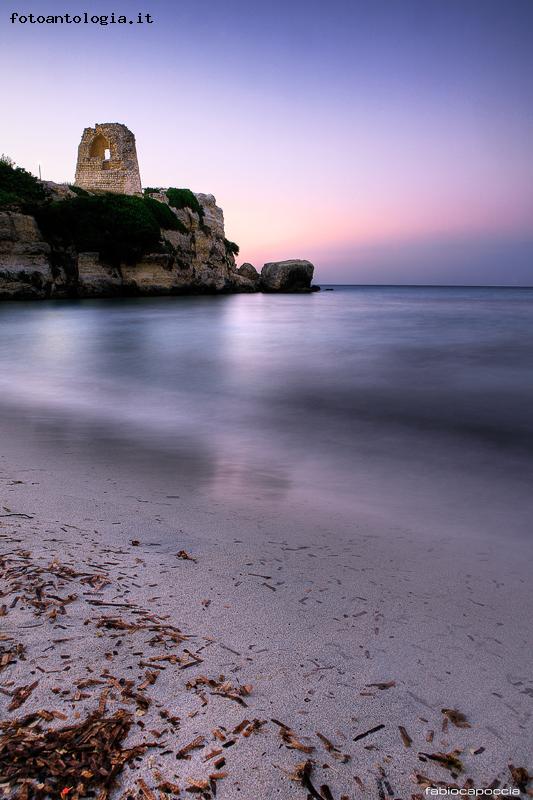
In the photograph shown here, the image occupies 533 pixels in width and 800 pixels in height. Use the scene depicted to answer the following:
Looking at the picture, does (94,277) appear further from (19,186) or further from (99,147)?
(99,147)

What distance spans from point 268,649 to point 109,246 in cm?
2998

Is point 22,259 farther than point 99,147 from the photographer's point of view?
No

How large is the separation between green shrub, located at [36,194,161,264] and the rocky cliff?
5cm

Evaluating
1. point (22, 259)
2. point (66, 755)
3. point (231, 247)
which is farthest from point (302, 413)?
point (231, 247)

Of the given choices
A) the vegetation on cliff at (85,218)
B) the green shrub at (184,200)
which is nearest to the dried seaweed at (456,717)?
the vegetation on cliff at (85,218)

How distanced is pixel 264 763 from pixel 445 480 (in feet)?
10.3

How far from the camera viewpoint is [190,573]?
2379 mm

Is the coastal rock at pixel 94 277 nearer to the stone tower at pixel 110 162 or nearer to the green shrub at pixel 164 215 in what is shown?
the green shrub at pixel 164 215

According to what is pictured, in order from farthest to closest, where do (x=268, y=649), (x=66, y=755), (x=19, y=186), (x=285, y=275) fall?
1. (x=285, y=275)
2. (x=19, y=186)
3. (x=268, y=649)
4. (x=66, y=755)

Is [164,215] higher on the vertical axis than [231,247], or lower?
higher

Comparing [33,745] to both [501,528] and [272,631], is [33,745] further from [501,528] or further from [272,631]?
[501,528]

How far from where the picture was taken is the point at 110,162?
38.6 meters

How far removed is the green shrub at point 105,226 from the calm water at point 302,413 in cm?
1368

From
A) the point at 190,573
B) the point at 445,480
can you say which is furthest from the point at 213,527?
the point at 445,480
